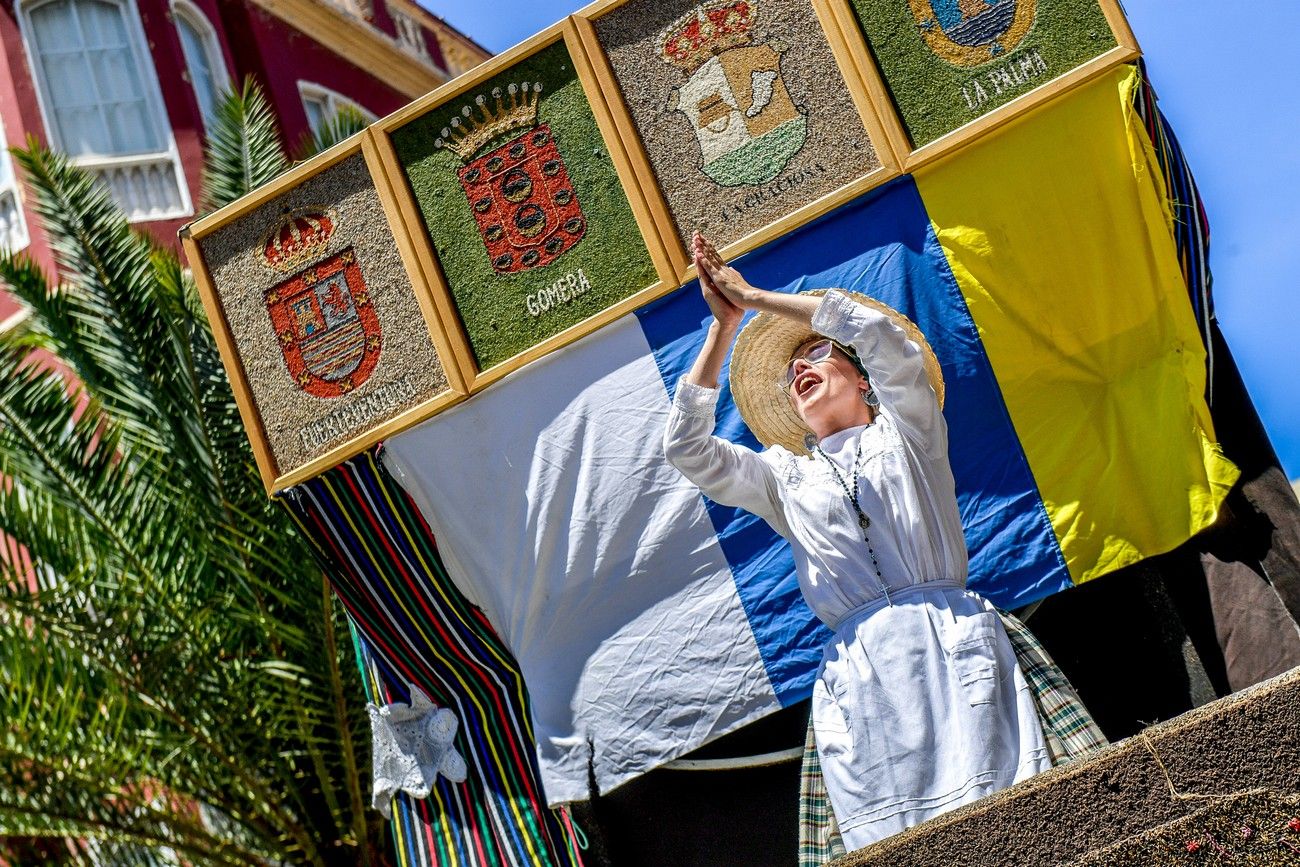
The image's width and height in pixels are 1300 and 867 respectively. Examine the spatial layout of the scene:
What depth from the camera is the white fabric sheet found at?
17.0ft

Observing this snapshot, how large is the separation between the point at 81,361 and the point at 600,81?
3.60 m

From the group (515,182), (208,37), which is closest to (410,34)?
(208,37)

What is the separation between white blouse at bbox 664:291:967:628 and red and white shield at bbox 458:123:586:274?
1.35 meters

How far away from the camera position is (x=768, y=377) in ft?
15.6

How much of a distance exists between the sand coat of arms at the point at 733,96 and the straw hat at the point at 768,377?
0.69m

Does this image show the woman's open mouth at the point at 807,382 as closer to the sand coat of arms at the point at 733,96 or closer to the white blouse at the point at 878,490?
the white blouse at the point at 878,490

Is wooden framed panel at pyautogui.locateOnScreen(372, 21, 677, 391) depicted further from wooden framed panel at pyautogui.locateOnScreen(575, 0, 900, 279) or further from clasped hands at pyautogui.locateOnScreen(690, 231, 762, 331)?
clasped hands at pyautogui.locateOnScreen(690, 231, 762, 331)

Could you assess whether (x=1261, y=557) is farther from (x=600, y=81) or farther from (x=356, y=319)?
(x=356, y=319)

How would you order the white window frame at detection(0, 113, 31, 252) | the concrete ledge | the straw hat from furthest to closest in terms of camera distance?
1. the white window frame at detection(0, 113, 31, 252)
2. the straw hat
3. the concrete ledge

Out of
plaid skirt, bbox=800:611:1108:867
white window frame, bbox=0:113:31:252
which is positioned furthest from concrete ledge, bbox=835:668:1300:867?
white window frame, bbox=0:113:31:252

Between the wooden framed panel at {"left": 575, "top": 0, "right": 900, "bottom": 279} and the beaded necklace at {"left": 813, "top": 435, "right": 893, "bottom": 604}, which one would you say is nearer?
the beaded necklace at {"left": 813, "top": 435, "right": 893, "bottom": 604}

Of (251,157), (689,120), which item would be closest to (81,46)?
(251,157)

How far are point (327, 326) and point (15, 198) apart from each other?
6296 millimetres

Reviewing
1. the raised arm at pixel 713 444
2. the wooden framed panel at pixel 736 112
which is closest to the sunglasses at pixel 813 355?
the raised arm at pixel 713 444
